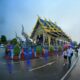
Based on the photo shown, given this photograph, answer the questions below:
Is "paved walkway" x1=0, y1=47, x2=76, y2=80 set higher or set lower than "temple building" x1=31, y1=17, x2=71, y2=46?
lower

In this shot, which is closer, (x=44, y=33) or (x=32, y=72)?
(x=32, y=72)

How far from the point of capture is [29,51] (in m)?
30.5

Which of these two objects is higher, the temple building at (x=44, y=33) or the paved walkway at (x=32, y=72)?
the temple building at (x=44, y=33)

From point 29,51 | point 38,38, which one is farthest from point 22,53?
point 38,38

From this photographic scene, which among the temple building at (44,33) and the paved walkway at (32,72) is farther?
the temple building at (44,33)

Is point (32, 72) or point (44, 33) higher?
point (44, 33)

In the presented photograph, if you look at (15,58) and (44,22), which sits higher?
(44,22)

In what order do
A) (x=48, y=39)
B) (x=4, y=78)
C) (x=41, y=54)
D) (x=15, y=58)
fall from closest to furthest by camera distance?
(x=4, y=78) → (x=15, y=58) → (x=41, y=54) → (x=48, y=39)

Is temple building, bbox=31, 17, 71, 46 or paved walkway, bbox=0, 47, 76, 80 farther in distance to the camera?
temple building, bbox=31, 17, 71, 46

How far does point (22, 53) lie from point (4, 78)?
15.3 m

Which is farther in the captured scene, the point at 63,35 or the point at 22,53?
the point at 63,35

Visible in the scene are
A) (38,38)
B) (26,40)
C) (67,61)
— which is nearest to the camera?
(67,61)

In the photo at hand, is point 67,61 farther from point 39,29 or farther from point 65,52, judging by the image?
point 39,29

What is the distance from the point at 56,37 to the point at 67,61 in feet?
116
